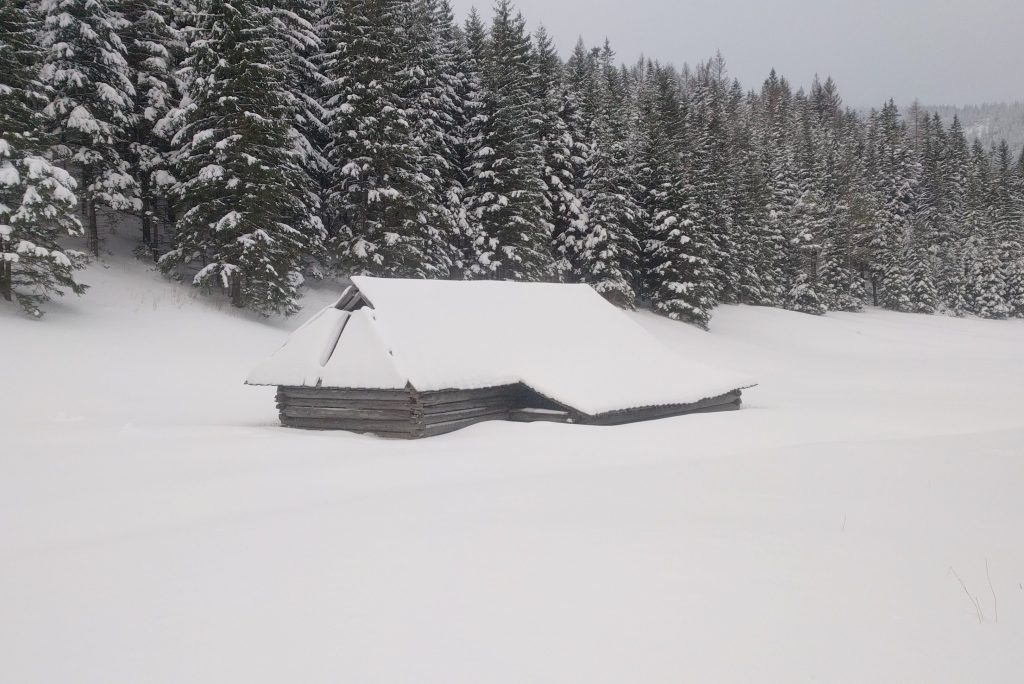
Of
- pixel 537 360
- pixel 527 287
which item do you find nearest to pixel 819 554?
pixel 537 360

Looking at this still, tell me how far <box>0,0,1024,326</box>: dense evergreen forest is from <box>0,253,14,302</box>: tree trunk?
0.18 feet

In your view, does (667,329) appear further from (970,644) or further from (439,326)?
(970,644)

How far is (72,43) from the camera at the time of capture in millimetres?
24203

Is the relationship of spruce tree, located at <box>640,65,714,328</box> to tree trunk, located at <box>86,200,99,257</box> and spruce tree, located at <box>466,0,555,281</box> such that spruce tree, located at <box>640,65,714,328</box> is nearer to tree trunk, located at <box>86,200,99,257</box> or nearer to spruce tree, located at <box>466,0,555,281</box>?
spruce tree, located at <box>466,0,555,281</box>

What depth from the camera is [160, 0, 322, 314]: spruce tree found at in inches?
934

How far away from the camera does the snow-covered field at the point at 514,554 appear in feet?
13.2

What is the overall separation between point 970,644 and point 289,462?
8.55 metres

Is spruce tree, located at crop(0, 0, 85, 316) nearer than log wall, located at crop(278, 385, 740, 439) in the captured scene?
No

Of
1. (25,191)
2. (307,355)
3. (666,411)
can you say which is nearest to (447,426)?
(307,355)

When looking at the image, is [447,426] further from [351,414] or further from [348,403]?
[348,403]

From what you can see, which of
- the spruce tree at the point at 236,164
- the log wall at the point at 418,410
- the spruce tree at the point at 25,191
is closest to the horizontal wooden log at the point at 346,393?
the log wall at the point at 418,410

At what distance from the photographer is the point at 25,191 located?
19125mm

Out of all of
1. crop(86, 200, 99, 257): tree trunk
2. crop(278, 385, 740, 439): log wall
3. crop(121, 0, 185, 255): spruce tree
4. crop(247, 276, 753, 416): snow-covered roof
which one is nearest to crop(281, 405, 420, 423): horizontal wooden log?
crop(278, 385, 740, 439): log wall

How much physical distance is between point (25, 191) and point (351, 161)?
1163 cm
